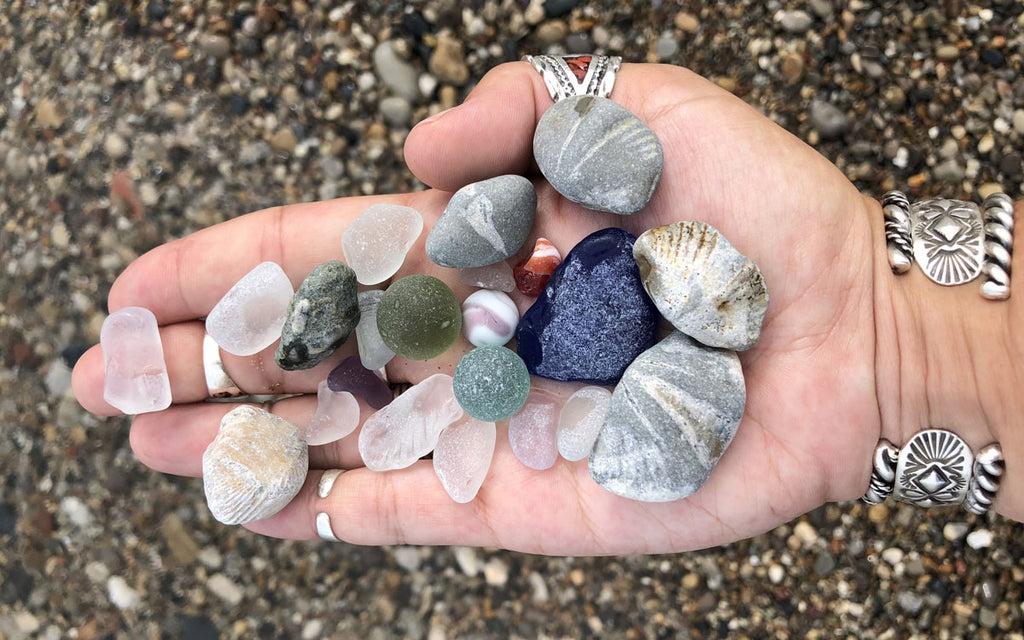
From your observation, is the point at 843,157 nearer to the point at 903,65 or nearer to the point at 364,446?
the point at 903,65

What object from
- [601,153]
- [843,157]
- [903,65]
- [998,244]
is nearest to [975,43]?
[903,65]

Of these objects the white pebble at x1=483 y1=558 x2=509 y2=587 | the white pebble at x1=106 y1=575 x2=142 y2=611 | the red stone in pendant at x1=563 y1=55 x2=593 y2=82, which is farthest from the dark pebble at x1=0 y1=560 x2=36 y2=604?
the red stone in pendant at x1=563 y1=55 x2=593 y2=82

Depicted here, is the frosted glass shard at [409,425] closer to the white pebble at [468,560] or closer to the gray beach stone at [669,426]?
the gray beach stone at [669,426]

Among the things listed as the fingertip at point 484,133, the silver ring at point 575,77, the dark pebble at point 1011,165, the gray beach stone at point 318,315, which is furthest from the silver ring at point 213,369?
the dark pebble at point 1011,165

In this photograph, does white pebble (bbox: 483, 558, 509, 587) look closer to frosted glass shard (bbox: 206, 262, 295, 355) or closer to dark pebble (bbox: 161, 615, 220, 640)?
dark pebble (bbox: 161, 615, 220, 640)

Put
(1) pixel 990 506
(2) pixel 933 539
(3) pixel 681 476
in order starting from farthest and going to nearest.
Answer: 1. (2) pixel 933 539
2. (1) pixel 990 506
3. (3) pixel 681 476

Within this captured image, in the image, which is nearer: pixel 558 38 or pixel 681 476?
pixel 681 476
